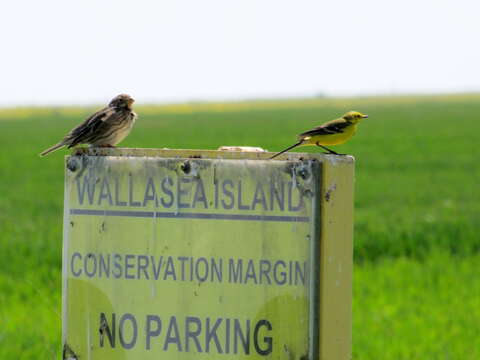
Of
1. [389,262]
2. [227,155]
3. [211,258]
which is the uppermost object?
[227,155]

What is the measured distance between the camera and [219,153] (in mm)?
2350

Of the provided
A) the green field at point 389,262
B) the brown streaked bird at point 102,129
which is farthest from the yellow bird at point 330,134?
the green field at point 389,262

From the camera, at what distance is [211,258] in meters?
2.33

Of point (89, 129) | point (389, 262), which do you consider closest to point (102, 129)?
point (89, 129)

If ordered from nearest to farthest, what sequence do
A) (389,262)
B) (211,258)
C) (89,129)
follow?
(211,258), (89,129), (389,262)

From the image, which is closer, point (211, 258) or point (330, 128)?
point (211, 258)

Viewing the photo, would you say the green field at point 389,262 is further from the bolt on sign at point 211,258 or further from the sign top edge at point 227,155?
the sign top edge at point 227,155

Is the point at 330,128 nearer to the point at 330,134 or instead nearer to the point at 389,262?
the point at 330,134

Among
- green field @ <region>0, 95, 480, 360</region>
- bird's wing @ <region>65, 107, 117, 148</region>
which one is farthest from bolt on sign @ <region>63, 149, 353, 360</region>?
green field @ <region>0, 95, 480, 360</region>

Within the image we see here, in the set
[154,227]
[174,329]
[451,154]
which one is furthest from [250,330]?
[451,154]

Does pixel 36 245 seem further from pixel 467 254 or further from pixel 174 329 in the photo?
pixel 174 329

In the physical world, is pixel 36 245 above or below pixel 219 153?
below

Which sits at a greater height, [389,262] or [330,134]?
[330,134]

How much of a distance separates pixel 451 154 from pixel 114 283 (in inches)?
1149
